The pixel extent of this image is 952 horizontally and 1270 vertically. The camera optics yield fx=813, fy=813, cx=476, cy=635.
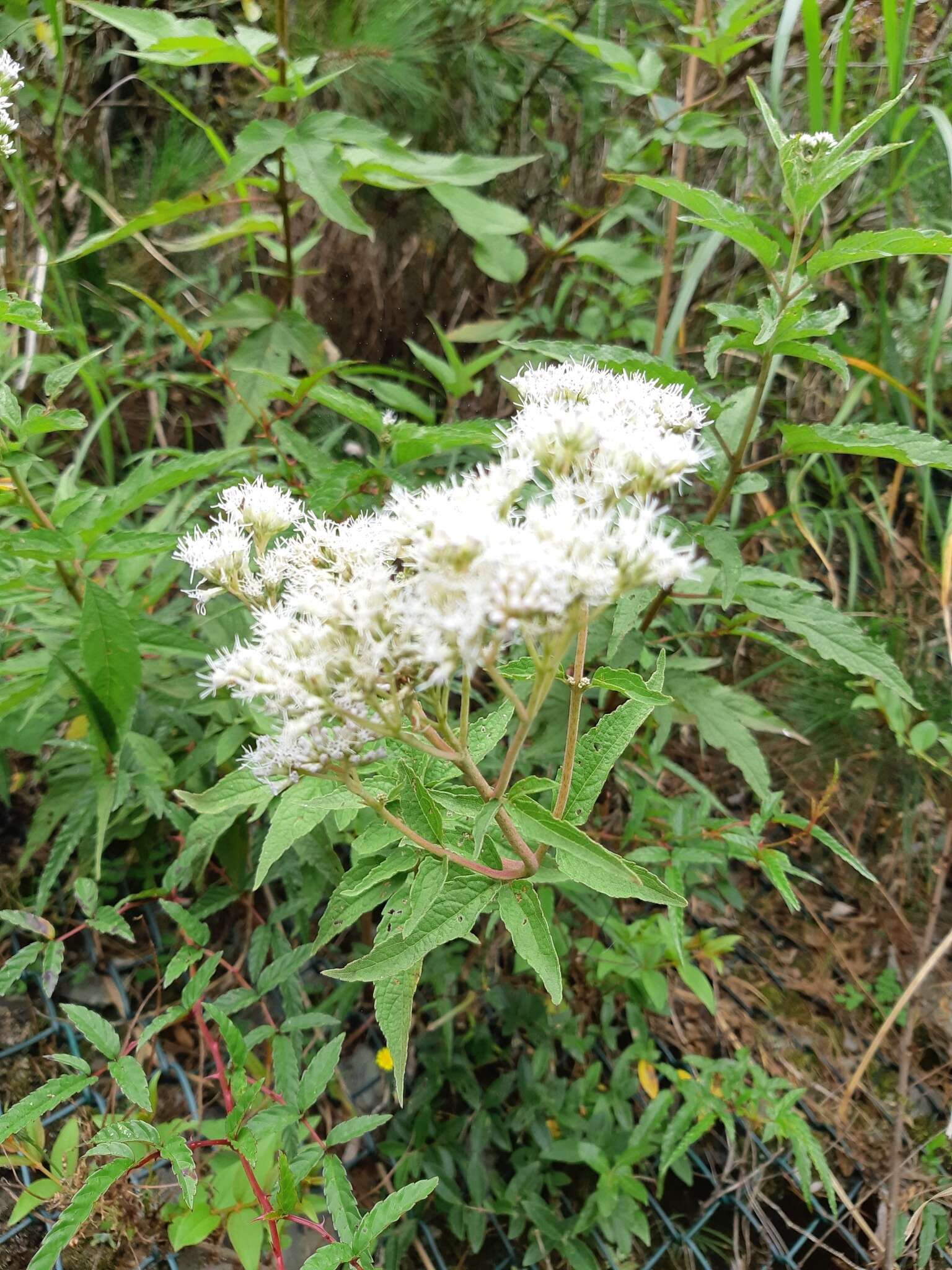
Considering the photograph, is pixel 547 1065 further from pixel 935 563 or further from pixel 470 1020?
pixel 935 563

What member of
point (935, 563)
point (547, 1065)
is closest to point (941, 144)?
point (935, 563)

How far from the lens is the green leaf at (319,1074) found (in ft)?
3.79

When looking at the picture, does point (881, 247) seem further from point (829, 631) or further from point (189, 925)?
point (189, 925)

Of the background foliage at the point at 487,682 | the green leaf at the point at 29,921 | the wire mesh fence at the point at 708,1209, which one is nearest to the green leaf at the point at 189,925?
the background foliage at the point at 487,682

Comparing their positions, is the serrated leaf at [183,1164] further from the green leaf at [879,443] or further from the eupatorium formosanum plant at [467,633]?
the green leaf at [879,443]

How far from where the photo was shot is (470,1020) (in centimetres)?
178

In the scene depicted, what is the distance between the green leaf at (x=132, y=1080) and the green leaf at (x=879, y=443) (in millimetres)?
1387

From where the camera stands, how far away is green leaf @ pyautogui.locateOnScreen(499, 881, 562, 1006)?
906 millimetres

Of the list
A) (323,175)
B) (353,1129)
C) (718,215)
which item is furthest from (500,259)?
(353,1129)

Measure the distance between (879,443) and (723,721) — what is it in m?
0.54

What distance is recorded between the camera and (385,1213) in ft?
3.36

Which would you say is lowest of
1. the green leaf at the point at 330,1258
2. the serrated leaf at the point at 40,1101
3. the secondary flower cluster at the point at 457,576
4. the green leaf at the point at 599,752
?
the serrated leaf at the point at 40,1101

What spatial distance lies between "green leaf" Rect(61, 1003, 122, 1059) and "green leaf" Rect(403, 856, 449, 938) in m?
0.60

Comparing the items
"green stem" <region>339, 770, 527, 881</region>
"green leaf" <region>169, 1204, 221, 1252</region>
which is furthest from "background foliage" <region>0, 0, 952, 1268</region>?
"green stem" <region>339, 770, 527, 881</region>
